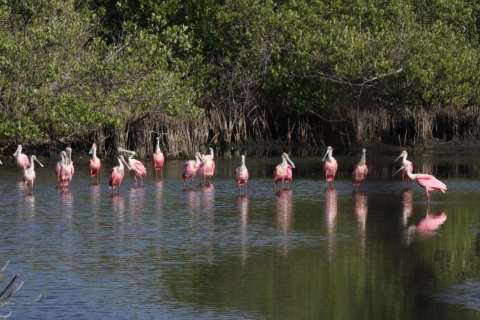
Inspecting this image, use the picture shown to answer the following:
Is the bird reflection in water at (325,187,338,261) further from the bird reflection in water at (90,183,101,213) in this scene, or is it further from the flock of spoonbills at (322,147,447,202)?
the bird reflection in water at (90,183,101,213)

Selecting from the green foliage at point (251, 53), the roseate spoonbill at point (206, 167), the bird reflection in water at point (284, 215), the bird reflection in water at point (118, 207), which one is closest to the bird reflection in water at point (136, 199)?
the bird reflection in water at point (118, 207)

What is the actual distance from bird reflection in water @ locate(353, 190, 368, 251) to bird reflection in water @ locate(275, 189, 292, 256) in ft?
3.66

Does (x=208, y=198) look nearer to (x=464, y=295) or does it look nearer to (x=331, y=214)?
(x=331, y=214)

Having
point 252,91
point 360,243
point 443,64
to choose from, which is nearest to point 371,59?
point 443,64

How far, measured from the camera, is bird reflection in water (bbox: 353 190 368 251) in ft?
51.4

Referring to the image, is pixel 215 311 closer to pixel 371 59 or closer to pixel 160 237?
pixel 160 237

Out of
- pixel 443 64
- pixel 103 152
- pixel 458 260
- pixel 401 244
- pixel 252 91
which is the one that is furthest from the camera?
pixel 252 91

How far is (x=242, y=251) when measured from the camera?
1441cm

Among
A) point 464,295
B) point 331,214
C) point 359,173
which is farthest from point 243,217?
point 464,295

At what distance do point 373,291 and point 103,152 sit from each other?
66.2 feet

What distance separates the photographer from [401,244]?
15.0m

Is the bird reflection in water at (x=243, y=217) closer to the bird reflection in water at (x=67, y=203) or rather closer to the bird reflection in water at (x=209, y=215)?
the bird reflection in water at (x=209, y=215)

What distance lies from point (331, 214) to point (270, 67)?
745 inches

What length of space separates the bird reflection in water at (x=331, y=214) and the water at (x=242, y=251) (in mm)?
40
